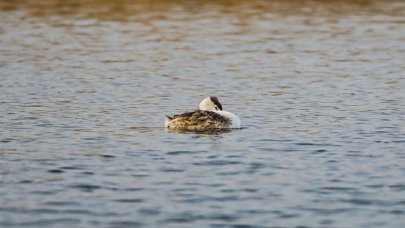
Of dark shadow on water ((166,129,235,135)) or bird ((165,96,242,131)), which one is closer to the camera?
dark shadow on water ((166,129,235,135))

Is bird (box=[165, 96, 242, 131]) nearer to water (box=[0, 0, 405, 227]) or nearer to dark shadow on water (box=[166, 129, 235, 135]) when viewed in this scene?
dark shadow on water (box=[166, 129, 235, 135])

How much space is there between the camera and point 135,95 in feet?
68.5

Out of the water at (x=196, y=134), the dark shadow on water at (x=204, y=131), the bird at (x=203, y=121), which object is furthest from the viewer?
the bird at (x=203, y=121)

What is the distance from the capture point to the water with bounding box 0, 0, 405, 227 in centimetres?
1140

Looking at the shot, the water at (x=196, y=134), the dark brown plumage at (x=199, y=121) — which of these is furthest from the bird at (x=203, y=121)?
the water at (x=196, y=134)

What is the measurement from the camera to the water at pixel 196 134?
11398mm

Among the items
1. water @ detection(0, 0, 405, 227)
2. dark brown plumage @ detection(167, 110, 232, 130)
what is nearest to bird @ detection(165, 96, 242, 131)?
dark brown plumage @ detection(167, 110, 232, 130)

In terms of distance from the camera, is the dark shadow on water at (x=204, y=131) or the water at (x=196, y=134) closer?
the water at (x=196, y=134)

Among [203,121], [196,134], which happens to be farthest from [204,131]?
[196,134]

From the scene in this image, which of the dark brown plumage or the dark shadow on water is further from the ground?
the dark brown plumage

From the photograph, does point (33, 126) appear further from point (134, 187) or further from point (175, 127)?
point (134, 187)

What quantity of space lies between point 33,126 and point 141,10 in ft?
70.7

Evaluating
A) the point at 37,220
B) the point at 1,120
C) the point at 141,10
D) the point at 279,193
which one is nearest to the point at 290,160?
the point at 279,193

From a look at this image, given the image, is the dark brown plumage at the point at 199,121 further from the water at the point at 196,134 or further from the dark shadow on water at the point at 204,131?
the water at the point at 196,134
